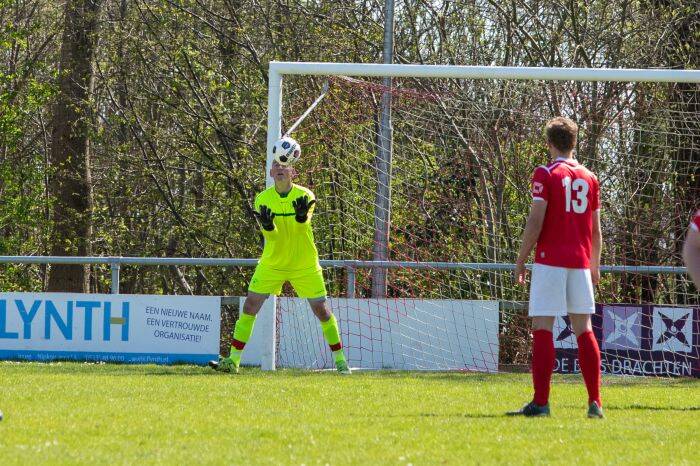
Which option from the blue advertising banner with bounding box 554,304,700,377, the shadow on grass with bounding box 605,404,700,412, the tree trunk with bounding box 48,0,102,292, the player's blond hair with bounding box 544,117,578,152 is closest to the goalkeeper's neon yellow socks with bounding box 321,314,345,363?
the blue advertising banner with bounding box 554,304,700,377

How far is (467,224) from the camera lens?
14.4m

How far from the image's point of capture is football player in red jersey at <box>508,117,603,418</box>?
315 inches

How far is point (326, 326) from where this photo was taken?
1182cm

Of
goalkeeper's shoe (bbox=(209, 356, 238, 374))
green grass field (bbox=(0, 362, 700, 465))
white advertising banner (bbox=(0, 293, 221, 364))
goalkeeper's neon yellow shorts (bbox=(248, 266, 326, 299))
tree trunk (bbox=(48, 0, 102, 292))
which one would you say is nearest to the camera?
green grass field (bbox=(0, 362, 700, 465))

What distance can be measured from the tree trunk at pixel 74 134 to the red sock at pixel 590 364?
16.8 m

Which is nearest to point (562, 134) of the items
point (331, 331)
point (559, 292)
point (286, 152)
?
point (559, 292)

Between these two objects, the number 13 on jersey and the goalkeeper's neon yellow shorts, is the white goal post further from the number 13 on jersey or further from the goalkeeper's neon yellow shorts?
the number 13 on jersey

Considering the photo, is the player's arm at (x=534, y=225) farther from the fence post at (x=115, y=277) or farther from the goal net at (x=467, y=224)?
the fence post at (x=115, y=277)

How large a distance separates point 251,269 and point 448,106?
479 inches

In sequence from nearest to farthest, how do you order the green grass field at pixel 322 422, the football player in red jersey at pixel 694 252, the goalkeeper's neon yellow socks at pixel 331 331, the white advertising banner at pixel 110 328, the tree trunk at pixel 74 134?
the football player in red jersey at pixel 694 252, the green grass field at pixel 322 422, the goalkeeper's neon yellow socks at pixel 331 331, the white advertising banner at pixel 110 328, the tree trunk at pixel 74 134

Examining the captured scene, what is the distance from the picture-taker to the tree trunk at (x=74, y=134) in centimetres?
2384

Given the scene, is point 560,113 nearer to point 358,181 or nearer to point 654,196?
point 654,196

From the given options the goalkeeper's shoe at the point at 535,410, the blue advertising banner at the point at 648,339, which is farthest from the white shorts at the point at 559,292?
the blue advertising banner at the point at 648,339

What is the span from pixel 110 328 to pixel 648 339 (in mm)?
6305
